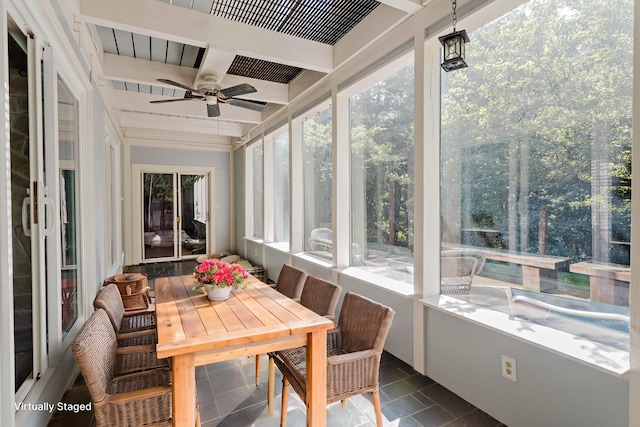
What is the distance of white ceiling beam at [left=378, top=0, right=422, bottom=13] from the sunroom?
2.1 inches

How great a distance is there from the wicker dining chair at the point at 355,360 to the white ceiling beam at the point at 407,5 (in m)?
2.06

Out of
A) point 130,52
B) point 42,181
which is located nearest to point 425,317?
point 42,181

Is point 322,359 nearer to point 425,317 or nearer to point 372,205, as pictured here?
point 425,317

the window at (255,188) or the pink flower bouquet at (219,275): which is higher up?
the window at (255,188)

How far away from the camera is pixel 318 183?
180 inches

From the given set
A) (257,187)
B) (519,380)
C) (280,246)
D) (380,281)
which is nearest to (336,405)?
(519,380)

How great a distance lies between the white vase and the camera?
2250mm

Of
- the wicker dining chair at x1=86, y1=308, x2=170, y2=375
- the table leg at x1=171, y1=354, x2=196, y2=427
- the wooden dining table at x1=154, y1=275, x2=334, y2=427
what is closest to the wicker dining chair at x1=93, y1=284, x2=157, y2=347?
the wicker dining chair at x1=86, y1=308, x2=170, y2=375

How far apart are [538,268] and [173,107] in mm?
5219

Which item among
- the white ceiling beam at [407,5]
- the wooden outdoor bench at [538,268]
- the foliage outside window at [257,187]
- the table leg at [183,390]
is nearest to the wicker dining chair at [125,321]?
the table leg at [183,390]

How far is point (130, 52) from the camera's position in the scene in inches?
148

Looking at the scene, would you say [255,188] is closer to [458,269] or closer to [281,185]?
[281,185]

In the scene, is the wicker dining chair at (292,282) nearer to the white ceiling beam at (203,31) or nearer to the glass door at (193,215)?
the white ceiling beam at (203,31)

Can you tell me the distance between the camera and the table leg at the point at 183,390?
1557mm
